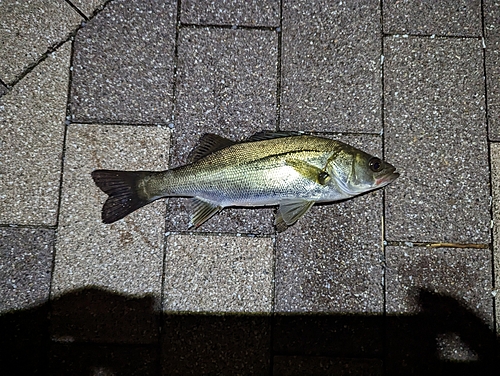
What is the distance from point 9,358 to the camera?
3.28 metres

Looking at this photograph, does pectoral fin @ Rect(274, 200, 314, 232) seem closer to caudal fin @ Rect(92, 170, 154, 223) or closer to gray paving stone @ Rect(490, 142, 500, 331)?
caudal fin @ Rect(92, 170, 154, 223)

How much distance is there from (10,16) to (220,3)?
1954 millimetres

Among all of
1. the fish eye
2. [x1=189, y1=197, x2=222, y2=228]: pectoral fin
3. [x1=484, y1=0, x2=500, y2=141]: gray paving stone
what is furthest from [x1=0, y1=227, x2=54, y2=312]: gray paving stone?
[x1=484, y1=0, x2=500, y2=141]: gray paving stone

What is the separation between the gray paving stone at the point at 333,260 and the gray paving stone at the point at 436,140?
0.79 ft

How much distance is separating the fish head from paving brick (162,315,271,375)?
53.8 inches

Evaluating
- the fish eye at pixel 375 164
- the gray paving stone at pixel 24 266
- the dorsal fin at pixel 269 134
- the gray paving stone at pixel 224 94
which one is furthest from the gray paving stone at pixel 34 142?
the fish eye at pixel 375 164

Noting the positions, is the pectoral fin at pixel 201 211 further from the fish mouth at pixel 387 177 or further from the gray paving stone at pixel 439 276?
the gray paving stone at pixel 439 276

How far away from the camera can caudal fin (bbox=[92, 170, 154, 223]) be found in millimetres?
3213

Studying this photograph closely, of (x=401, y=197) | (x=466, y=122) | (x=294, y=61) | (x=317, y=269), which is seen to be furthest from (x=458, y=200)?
(x=294, y=61)

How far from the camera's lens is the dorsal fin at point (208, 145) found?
10.6 feet

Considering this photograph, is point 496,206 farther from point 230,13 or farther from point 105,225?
point 105,225

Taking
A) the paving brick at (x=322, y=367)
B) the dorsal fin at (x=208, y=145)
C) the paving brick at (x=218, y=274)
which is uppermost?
the dorsal fin at (x=208, y=145)

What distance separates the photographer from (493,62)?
3600 millimetres

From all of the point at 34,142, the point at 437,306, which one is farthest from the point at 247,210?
the point at 34,142
